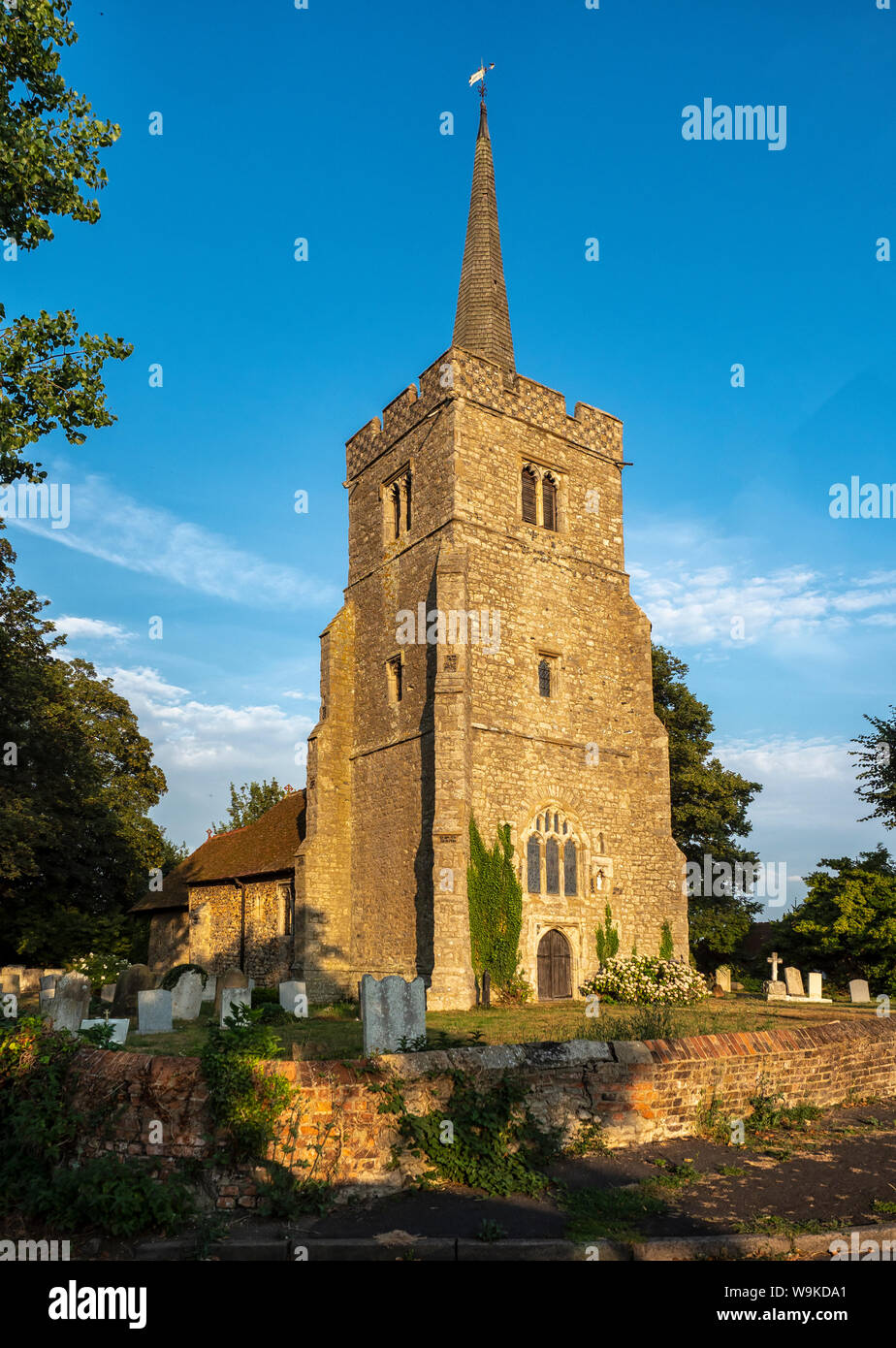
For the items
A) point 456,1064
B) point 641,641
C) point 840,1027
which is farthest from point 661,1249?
point 641,641

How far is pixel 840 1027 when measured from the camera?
10.8m

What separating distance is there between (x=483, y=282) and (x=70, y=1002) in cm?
2292

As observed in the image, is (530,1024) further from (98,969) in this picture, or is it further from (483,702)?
(98,969)

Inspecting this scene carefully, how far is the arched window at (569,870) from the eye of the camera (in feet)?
71.5

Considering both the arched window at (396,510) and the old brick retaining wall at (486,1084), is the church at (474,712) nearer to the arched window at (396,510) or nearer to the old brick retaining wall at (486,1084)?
the arched window at (396,510)

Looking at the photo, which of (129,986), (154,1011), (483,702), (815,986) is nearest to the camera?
(154,1011)

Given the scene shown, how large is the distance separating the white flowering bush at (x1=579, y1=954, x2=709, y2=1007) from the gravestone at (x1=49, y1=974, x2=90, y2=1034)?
41.1ft

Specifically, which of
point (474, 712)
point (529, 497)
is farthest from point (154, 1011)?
point (529, 497)

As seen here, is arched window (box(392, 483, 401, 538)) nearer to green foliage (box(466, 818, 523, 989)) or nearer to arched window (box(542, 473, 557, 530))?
arched window (box(542, 473, 557, 530))

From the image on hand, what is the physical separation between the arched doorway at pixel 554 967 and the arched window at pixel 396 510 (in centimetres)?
1154

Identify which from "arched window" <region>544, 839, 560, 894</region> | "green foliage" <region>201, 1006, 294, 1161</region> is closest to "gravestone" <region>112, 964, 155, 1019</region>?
"arched window" <region>544, 839, 560, 894</region>

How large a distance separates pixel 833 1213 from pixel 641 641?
61.8 ft

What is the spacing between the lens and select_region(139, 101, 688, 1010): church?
20.6 meters

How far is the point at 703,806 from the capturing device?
31469mm
